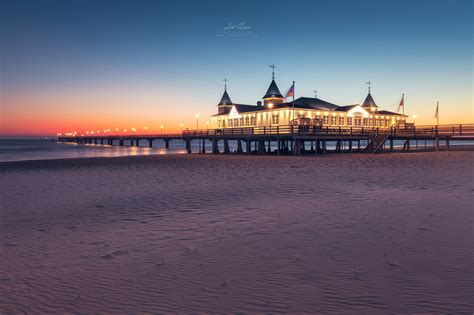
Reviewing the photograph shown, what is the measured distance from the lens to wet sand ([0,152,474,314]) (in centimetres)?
448

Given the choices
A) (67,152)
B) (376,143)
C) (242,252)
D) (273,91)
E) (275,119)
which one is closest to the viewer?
(242,252)

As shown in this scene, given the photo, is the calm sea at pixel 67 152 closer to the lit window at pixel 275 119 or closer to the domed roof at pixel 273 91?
the domed roof at pixel 273 91

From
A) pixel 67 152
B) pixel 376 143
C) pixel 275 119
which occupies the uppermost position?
pixel 275 119

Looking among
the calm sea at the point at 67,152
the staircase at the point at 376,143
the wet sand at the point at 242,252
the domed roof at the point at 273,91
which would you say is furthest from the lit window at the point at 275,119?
the wet sand at the point at 242,252

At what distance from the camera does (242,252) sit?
251 inches

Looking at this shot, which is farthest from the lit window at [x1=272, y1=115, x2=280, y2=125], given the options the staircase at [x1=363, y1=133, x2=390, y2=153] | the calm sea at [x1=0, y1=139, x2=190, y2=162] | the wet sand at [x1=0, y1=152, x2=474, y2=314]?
the wet sand at [x1=0, y1=152, x2=474, y2=314]

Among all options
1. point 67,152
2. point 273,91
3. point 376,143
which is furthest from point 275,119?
point 67,152

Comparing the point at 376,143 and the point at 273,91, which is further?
the point at 273,91

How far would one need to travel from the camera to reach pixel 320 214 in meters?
9.27

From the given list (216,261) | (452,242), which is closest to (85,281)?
(216,261)

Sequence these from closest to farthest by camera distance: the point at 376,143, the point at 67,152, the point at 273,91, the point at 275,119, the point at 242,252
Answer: the point at 242,252, the point at 376,143, the point at 275,119, the point at 273,91, the point at 67,152

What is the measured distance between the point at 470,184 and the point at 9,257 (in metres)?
15.5

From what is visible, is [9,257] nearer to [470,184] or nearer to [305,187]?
[305,187]

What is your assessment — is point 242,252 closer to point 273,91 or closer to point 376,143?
point 376,143
